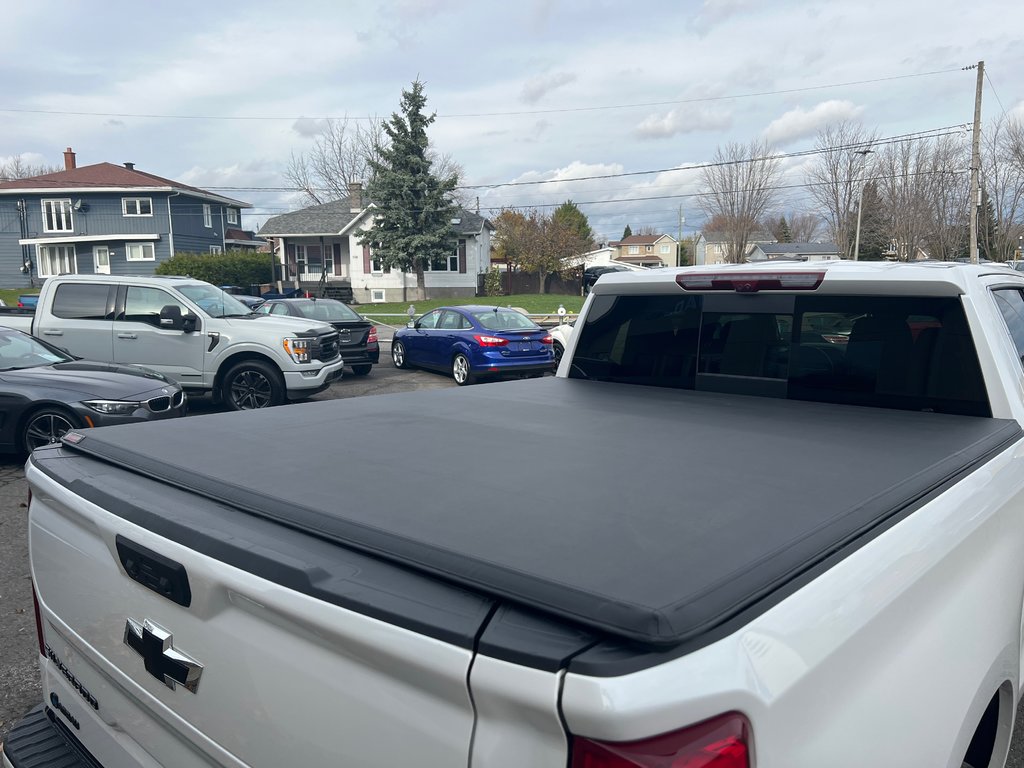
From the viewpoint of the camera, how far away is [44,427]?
779 centimetres

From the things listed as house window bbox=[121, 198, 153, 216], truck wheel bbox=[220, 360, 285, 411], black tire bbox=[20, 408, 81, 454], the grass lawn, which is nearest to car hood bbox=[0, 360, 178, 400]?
black tire bbox=[20, 408, 81, 454]

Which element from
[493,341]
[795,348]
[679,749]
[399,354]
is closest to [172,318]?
[493,341]

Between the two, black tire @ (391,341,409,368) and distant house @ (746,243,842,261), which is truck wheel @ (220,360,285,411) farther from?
distant house @ (746,243,842,261)

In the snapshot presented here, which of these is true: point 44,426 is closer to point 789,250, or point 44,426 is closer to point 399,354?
point 399,354

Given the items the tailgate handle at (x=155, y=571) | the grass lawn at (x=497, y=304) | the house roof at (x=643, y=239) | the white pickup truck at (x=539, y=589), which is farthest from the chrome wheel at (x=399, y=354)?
the house roof at (x=643, y=239)

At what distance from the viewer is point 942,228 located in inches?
1754

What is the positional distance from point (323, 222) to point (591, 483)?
47.7 m

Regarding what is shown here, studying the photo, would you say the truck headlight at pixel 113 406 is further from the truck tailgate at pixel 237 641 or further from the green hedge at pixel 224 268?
the green hedge at pixel 224 268

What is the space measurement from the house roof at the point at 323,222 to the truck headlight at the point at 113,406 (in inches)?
1479

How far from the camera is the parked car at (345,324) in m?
15.0

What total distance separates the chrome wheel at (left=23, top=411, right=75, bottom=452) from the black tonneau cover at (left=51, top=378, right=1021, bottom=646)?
574 cm

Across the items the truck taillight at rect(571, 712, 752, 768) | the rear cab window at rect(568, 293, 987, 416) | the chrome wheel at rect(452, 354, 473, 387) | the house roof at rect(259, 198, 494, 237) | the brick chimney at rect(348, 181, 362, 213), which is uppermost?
the brick chimney at rect(348, 181, 362, 213)

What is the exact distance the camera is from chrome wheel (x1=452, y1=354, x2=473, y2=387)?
14945mm

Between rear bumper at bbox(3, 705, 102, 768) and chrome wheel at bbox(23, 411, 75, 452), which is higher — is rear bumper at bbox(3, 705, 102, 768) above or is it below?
above
